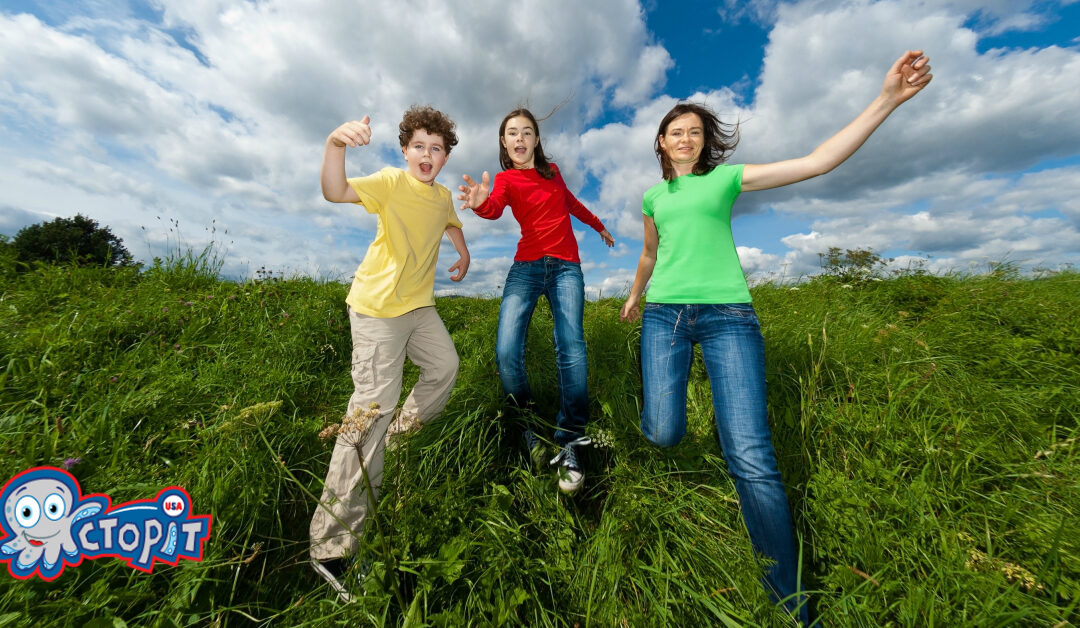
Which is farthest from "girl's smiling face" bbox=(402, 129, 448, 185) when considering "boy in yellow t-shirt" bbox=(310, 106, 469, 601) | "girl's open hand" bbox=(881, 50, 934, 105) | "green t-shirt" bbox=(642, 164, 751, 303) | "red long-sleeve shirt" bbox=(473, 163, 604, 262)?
"girl's open hand" bbox=(881, 50, 934, 105)

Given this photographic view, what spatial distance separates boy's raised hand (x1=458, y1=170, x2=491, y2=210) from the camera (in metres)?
2.91

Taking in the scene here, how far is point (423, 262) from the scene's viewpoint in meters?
2.86

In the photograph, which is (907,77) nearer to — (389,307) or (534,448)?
(534,448)

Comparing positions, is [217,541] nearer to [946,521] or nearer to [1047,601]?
[946,521]

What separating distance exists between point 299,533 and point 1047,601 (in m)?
3.70

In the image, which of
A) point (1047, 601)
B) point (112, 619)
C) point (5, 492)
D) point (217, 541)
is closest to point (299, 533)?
point (217, 541)

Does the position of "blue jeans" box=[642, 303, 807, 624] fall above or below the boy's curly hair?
below

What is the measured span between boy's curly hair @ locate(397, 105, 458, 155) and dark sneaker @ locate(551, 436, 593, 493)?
2358mm

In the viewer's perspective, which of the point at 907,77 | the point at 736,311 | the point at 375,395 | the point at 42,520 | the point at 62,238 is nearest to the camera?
the point at 42,520

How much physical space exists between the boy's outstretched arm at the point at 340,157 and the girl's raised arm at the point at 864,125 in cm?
242

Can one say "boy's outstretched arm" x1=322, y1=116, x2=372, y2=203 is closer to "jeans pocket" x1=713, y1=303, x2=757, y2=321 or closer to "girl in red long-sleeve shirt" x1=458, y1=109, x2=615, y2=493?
"girl in red long-sleeve shirt" x1=458, y1=109, x2=615, y2=493

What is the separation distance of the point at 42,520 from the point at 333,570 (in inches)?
49.6

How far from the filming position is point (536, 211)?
130 inches

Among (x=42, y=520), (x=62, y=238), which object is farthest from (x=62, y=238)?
(x=42, y=520)
